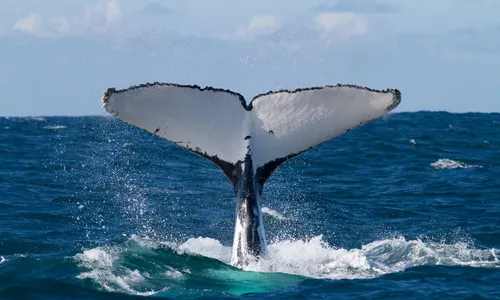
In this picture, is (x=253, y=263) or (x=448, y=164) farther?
(x=448, y=164)

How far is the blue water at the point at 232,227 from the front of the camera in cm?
962

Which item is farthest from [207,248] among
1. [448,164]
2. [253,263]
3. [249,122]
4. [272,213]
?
[448,164]

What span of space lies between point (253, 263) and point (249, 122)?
1.60m

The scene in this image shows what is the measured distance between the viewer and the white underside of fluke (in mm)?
9086

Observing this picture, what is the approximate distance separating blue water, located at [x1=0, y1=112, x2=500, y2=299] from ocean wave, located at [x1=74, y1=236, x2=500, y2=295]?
0.02 metres

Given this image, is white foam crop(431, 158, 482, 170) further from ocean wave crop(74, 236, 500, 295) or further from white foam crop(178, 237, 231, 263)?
white foam crop(178, 237, 231, 263)

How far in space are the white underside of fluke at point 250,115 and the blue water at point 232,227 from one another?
4.63 feet

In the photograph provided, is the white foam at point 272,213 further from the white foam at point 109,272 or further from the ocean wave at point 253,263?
the white foam at point 109,272

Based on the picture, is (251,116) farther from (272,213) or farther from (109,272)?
(272,213)

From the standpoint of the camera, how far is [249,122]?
973 cm

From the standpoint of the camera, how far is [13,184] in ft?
61.5

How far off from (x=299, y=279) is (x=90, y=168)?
12.9 meters

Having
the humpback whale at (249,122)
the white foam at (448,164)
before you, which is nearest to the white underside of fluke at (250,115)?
the humpback whale at (249,122)

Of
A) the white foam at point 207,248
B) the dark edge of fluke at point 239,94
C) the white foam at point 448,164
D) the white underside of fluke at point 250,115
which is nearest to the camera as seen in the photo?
the dark edge of fluke at point 239,94
